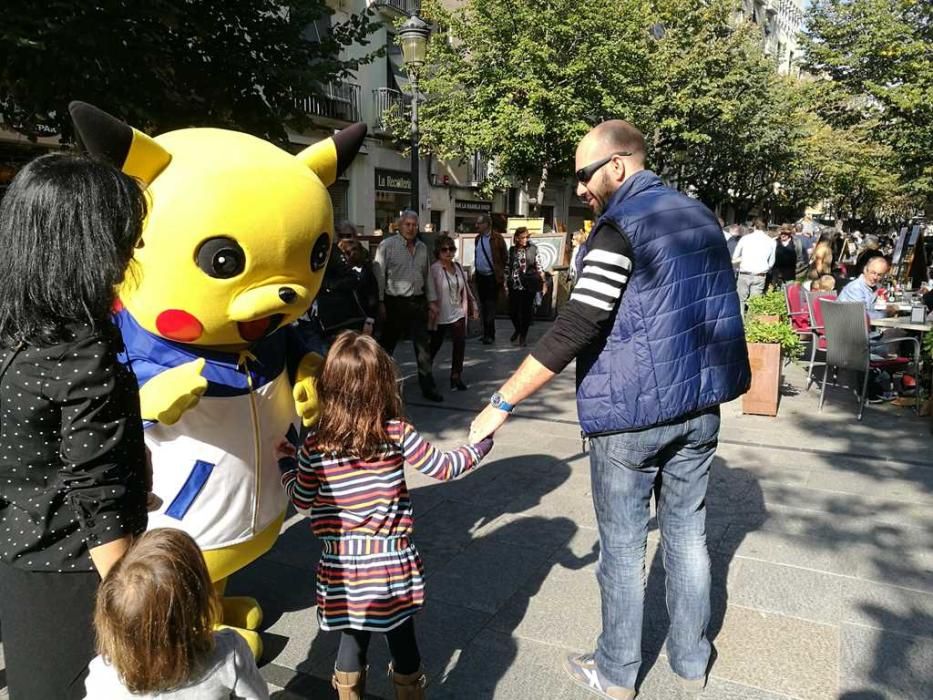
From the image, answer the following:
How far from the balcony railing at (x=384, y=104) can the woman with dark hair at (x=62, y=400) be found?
20650 mm

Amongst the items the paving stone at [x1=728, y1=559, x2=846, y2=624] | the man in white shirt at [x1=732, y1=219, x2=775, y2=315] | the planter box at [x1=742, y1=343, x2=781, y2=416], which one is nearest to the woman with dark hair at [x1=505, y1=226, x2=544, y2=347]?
the man in white shirt at [x1=732, y1=219, x2=775, y2=315]

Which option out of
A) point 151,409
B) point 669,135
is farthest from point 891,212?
point 151,409

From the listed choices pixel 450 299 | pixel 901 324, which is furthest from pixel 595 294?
pixel 901 324

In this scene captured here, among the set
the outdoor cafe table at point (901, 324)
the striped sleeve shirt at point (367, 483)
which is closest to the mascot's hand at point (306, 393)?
the striped sleeve shirt at point (367, 483)

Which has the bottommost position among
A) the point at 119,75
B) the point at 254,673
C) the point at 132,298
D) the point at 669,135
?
the point at 254,673

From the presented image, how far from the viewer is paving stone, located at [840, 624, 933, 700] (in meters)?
2.80

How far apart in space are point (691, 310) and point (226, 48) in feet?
19.1

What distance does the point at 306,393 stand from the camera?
3.07 metres

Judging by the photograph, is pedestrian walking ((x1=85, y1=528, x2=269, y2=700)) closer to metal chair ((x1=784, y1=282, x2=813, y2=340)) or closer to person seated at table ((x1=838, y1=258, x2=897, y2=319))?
person seated at table ((x1=838, y1=258, x2=897, y2=319))

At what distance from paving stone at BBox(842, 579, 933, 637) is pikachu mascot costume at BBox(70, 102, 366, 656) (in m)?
2.68

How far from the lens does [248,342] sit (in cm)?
Result: 275

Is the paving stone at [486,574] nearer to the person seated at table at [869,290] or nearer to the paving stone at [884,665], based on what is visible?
the paving stone at [884,665]

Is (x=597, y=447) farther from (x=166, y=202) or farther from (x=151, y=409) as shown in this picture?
(x=166, y=202)

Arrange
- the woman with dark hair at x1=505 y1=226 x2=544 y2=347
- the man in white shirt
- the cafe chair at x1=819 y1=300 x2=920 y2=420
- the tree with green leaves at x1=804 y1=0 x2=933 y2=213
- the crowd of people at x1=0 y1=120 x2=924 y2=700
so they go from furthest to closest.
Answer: the tree with green leaves at x1=804 y1=0 x2=933 y2=213 < the man in white shirt < the woman with dark hair at x1=505 y1=226 x2=544 y2=347 < the cafe chair at x1=819 y1=300 x2=920 y2=420 < the crowd of people at x1=0 y1=120 x2=924 y2=700
